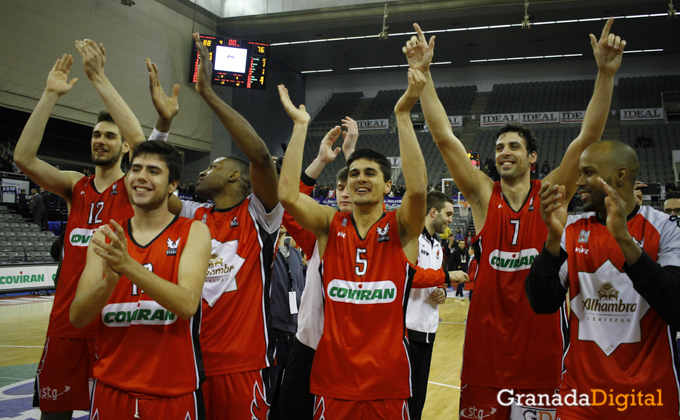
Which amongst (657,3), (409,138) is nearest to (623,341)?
(409,138)

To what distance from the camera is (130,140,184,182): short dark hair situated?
271cm

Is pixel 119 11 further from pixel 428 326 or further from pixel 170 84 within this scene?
pixel 428 326

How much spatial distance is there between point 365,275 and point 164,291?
1.08 meters

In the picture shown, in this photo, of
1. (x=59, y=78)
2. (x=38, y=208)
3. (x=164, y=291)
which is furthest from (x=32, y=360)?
(x=38, y=208)

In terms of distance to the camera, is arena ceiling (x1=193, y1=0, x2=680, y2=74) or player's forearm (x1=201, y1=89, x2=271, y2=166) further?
arena ceiling (x1=193, y1=0, x2=680, y2=74)

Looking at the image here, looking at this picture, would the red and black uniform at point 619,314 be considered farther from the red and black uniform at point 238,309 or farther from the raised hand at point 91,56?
the raised hand at point 91,56

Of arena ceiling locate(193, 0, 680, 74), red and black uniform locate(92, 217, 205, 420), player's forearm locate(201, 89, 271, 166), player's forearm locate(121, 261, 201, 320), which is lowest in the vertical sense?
red and black uniform locate(92, 217, 205, 420)

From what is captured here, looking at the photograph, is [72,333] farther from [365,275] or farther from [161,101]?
[365,275]

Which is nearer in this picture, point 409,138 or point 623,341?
point 623,341

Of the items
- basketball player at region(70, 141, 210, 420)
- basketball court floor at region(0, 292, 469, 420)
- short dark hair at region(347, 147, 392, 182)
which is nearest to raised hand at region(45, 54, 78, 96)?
basketball player at region(70, 141, 210, 420)

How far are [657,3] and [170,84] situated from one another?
66.9ft

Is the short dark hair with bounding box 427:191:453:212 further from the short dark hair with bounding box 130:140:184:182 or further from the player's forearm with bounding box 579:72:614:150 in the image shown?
the short dark hair with bounding box 130:140:184:182

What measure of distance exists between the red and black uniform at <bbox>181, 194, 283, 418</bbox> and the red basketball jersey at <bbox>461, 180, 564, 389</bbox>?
49.8 inches

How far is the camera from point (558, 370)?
2.98m
